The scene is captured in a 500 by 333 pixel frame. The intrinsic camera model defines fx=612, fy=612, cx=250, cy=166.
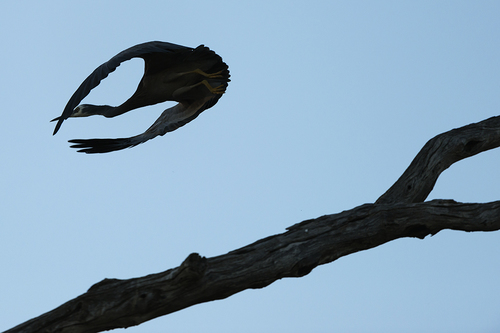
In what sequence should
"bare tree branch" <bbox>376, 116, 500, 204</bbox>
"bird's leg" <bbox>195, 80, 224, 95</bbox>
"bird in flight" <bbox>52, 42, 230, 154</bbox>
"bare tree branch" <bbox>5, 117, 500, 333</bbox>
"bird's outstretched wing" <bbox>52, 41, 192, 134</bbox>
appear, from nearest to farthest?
"bare tree branch" <bbox>5, 117, 500, 333</bbox>
"bird's outstretched wing" <bbox>52, 41, 192, 134</bbox>
"bare tree branch" <bbox>376, 116, 500, 204</bbox>
"bird in flight" <bbox>52, 42, 230, 154</bbox>
"bird's leg" <bbox>195, 80, 224, 95</bbox>

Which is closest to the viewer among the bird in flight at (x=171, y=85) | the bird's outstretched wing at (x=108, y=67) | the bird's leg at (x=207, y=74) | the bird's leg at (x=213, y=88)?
the bird's outstretched wing at (x=108, y=67)

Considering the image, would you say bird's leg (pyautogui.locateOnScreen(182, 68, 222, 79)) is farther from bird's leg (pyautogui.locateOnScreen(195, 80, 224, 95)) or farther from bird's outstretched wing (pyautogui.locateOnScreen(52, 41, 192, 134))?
bird's outstretched wing (pyautogui.locateOnScreen(52, 41, 192, 134))

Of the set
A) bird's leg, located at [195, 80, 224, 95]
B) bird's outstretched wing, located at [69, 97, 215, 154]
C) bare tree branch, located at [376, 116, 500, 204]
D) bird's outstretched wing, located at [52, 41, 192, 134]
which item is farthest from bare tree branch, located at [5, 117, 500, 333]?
bird's leg, located at [195, 80, 224, 95]

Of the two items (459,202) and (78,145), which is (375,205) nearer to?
(459,202)

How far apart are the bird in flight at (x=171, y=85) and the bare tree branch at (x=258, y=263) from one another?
6.65 ft

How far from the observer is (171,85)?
243 inches

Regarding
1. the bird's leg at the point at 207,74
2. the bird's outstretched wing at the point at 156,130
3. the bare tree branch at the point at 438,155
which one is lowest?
the bare tree branch at the point at 438,155

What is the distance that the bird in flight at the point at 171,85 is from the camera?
5789mm

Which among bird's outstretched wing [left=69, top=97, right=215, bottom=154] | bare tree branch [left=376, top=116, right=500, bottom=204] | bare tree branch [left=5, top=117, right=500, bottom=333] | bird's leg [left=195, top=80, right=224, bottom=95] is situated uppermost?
bird's leg [left=195, top=80, right=224, bottom=95]

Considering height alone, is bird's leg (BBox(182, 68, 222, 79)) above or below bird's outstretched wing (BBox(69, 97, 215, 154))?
above

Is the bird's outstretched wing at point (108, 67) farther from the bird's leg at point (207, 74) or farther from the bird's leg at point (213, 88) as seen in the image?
the bird's leg at point (213, 88)

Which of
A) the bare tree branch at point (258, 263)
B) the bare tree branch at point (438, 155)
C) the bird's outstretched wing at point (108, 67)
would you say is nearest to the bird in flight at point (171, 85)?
the bird's outstretched wing at point (108, 67)

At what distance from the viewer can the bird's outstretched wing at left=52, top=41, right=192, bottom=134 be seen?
16.0 feet

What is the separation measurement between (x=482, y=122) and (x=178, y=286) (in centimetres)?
320
